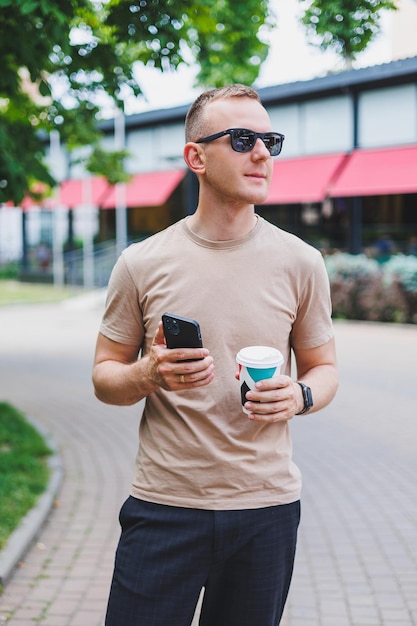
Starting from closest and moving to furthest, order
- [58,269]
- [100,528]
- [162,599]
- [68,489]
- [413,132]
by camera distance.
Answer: [162,599] → [100,528] → [68,489] → [413,132] → [58,269]

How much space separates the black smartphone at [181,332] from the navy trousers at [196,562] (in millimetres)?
497

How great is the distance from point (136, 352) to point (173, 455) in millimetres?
349

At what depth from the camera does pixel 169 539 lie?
6.77 feet

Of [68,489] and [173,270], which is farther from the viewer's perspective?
[68,489]

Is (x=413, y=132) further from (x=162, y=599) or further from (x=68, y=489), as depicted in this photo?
(x=162, y=599)

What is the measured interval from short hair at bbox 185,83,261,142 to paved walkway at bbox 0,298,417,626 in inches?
104

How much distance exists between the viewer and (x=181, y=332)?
1.85m

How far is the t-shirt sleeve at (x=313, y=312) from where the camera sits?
2.19 meters

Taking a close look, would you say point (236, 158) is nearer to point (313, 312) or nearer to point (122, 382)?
point (313, 312)

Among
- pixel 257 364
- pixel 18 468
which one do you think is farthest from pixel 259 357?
pixel 18 468

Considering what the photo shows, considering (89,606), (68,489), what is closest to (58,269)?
(68,489)

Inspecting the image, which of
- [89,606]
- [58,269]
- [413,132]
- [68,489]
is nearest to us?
[89,606]

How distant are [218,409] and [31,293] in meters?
25.9

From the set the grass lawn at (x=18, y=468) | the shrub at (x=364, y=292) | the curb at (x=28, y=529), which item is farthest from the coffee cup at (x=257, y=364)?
the shrub at (x=364, y=292)
